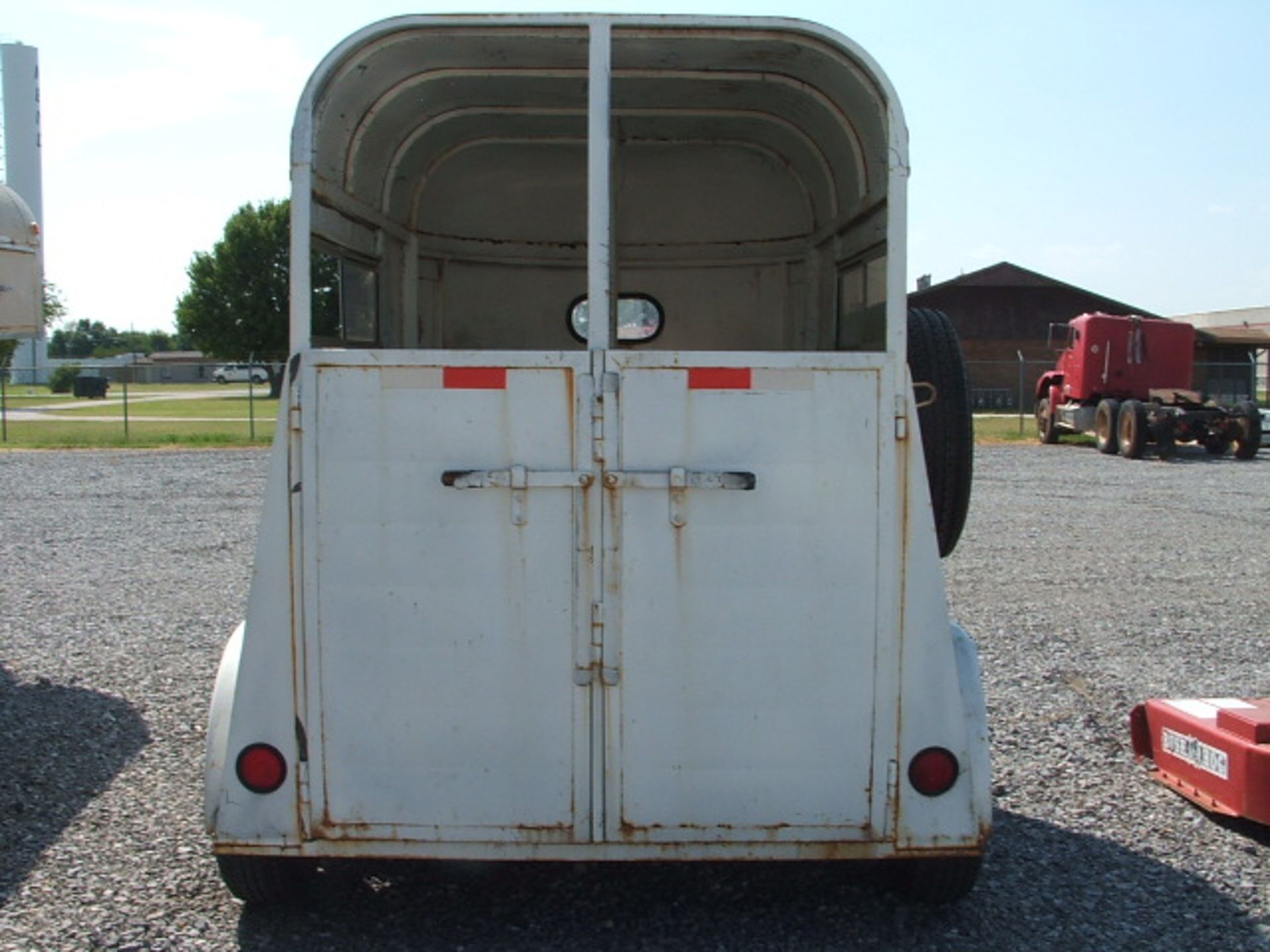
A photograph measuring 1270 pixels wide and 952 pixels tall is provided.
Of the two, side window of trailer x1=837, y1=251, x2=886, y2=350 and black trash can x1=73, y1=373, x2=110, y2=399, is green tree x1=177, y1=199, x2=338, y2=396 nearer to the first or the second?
black trash can x1=73, y1=373, x2=110, y2=399

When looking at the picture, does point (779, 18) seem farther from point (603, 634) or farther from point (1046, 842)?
point (1046, 842)

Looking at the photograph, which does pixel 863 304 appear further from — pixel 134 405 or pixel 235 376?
pixel 235 376

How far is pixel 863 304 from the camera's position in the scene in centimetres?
479

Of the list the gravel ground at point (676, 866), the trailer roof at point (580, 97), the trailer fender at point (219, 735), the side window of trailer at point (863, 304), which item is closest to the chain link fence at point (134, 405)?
the trailer roof at point (580, 97)

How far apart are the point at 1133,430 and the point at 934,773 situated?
68.5 ft

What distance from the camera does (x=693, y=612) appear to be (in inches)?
137

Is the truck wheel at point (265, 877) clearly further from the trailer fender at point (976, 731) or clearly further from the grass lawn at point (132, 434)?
the grass lawn at point (132, 434)

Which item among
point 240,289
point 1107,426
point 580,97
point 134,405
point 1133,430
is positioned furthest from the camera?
point 240,289

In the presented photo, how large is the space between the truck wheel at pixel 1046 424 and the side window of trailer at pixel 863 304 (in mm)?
22403

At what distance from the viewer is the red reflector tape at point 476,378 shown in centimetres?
339

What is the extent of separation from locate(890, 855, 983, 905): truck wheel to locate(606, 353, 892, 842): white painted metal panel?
1.40 feet

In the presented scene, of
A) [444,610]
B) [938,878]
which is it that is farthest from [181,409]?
[938,878]

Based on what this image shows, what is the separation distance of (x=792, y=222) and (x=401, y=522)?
275 cm

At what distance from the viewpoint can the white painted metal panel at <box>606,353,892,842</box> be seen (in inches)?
135
